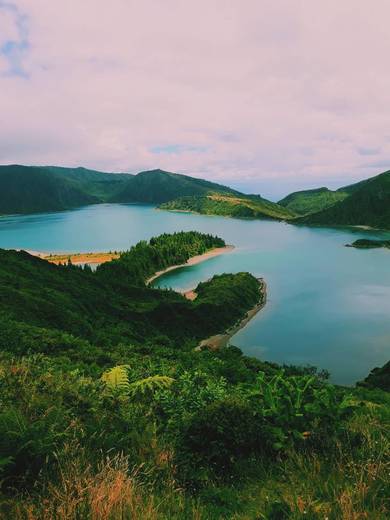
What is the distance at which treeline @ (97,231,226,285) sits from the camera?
418 feet

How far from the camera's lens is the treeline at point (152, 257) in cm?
12735

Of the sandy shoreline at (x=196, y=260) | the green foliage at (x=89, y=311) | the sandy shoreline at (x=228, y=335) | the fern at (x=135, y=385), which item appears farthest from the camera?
the sandy shoreline at (x=196, y=260)

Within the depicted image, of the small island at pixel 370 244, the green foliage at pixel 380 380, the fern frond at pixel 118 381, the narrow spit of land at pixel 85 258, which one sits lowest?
the narrow spit of land at pixel 85 258

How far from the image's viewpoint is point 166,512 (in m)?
6.21

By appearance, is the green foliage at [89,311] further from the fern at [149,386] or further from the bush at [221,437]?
the bush at [221,437]

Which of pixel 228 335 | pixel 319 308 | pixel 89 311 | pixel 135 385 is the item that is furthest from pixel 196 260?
pixel 135 385

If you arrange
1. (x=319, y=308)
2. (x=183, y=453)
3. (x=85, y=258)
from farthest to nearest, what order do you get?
(x=85, y=258), (x=319, y=308), (x=183, y=453)

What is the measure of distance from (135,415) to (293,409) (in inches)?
154

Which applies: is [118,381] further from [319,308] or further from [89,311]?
[319,308]

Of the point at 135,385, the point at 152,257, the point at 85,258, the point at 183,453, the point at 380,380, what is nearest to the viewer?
the point at 183,453

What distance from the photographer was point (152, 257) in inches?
6117

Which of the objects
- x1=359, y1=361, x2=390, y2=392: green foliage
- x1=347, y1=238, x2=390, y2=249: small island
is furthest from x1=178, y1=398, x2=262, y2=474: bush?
x1=347, y1=238, x2=390, y2=249: small island

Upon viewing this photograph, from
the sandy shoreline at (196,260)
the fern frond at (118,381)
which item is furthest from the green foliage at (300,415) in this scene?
the sandy shoreline at (196,260)

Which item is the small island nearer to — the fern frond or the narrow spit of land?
the narrow spit of land
